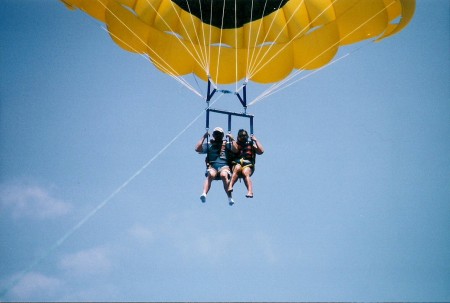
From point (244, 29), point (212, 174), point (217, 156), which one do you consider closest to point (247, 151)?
point (217, 156)

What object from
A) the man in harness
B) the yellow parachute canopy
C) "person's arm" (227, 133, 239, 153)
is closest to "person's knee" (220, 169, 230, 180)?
the man in harness

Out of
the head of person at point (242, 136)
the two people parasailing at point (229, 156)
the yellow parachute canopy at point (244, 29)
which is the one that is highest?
the yellow parachute canopy at point (244, 29)

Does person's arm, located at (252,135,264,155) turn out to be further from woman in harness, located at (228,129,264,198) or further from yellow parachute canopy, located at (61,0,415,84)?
yellow parachute canopy, located at (61,0,415,84)

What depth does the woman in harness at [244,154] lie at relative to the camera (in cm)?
707

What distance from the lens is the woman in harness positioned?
707 centimetres

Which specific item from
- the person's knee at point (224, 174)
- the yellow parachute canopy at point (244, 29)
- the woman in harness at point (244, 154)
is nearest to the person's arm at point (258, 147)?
the woman in harness at point (244, 154)

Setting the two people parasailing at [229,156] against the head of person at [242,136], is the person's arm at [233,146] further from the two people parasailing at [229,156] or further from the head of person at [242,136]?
the head of person at [242,136]

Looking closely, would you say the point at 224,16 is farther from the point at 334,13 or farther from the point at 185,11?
the point at 334,13

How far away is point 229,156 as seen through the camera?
7.22m

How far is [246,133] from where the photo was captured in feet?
23.9

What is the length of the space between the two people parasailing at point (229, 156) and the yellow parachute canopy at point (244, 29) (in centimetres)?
157

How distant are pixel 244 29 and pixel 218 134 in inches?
103

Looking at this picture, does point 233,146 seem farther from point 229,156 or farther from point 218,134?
point 218,134

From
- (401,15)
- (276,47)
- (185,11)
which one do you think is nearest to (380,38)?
(401,15)
